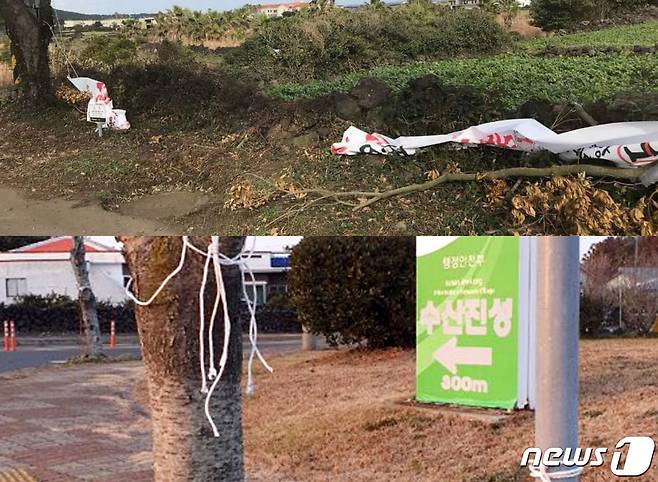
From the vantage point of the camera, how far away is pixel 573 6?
2.07 metres

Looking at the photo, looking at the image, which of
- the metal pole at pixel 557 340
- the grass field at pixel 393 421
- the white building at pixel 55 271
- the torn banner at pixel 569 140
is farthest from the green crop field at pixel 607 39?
the white building at pixel 55 271

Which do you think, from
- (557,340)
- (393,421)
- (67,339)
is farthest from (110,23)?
(393,421)

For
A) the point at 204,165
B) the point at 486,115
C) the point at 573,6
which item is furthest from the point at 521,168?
the point at 204,165

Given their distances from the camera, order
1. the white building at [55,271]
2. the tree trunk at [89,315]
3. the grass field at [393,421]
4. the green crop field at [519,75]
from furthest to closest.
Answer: the grass field at [393,421] < the tree trunk at [89,315] < the white building at [55,271] < the green crop field at [519,75]

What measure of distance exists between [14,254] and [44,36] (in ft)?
2.06

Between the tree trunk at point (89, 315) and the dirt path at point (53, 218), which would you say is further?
the tree trunk at point (89, 315)

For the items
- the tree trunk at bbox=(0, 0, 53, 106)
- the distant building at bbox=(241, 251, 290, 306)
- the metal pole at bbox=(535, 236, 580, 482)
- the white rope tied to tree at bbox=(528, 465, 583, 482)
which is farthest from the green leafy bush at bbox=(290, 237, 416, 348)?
the tree trunk at bbox=(0, 0, 53, 106)

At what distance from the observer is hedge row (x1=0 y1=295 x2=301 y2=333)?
2498 mm

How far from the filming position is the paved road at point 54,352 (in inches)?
102

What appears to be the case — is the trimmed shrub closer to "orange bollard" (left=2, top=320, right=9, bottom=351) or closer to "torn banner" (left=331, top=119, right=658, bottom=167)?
"orange bollard" (left=2, top=320, right=9, bottom=351)

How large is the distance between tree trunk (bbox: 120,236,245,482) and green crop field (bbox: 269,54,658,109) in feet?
1.77

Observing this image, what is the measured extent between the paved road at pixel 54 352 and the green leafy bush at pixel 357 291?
0.10 metres

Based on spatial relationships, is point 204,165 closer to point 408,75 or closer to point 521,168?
point 408,75

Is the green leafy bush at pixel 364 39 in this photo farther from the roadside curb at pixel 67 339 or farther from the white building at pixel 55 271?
the roadside curb at pixel 67 339
